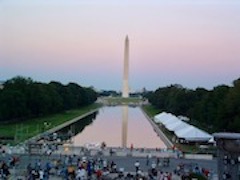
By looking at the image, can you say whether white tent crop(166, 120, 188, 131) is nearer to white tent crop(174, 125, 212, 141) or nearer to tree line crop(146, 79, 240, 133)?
tree line crop(146, 79, 240, 133)

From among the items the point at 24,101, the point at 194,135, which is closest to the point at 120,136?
the point at 24,101

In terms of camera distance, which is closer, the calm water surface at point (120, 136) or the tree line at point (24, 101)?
the calm water surface at point (120, 136)

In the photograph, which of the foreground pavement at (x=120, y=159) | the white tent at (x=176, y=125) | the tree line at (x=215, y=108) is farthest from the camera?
the white tent at (x=176, y=125)

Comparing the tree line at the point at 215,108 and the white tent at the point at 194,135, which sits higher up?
the tree line at the point at 215,108

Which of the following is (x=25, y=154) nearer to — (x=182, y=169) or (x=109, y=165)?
(x=109, y=165)

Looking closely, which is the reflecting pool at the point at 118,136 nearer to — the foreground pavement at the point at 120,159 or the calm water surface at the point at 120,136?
the calm water surface at the point at 120,136

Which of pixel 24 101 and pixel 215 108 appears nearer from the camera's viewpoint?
pixel 215 108

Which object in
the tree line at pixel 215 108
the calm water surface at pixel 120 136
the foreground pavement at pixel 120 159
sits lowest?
the foreground pavement at pixel 120 159

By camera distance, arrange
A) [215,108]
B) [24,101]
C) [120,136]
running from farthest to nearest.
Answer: [24,101] → [120,136] → [215,108]

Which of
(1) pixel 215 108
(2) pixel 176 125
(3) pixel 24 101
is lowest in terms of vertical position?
(2) pixel 176 125

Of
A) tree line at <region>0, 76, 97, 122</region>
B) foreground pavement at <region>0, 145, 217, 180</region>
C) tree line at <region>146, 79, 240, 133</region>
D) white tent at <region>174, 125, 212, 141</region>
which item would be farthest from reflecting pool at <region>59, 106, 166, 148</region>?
foreground pavement at <region>0, 145, 217, 180</region>

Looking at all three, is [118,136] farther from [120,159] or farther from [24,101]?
[120,159]

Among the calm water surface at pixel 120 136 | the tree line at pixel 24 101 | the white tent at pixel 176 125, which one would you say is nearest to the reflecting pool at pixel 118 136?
the calm water surface at pixel 120 136

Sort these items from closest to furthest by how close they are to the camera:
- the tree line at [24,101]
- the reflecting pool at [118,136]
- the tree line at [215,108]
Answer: the tree line at [215,108] < the reflecting pool at [118,136] < the tree line at [24,101]
